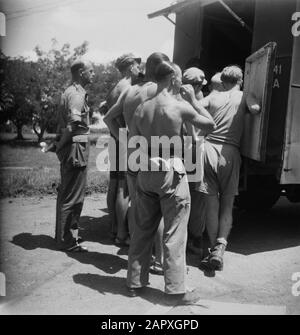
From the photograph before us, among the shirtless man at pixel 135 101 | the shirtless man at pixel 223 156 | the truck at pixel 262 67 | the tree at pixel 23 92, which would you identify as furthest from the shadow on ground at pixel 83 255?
the tree at pixel 23 92

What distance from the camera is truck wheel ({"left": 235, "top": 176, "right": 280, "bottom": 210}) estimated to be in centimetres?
645

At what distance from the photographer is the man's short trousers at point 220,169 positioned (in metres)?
4.44

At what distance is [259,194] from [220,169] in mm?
2505

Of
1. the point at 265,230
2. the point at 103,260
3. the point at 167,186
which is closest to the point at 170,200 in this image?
the point at 167,186

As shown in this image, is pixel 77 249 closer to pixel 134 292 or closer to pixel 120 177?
pixel 120 177

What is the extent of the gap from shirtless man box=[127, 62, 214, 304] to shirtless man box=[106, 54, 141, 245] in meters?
1.29

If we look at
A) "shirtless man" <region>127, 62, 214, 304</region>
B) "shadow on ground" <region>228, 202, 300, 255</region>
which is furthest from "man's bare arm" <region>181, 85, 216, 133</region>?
"shadow on ground" <region>228, 202, 300, 255</region>

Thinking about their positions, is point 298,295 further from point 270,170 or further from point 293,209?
point 293,209

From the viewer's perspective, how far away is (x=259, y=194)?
265 inches

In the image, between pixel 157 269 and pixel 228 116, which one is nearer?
pixel 157 269

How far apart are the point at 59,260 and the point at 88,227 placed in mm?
1438

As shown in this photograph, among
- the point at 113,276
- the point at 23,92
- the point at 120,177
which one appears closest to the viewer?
the point at 113,276

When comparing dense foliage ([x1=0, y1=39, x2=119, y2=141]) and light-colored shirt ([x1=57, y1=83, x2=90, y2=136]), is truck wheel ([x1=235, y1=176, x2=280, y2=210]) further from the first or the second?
dense foliage ([x1=0, y1=39, x2=119, y2=141])

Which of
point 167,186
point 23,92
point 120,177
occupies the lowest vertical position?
point 120,177
